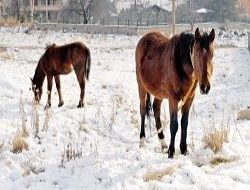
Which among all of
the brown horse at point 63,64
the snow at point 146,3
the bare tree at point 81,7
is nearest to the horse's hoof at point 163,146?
the brown horse at point 63,64

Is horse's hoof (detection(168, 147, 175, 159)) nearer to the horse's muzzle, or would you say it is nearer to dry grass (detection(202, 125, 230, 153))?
dry grass (detection(202, 125, 230, 153))

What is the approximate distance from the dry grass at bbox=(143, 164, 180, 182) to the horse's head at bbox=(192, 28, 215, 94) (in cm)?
106

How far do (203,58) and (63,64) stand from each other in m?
7.56

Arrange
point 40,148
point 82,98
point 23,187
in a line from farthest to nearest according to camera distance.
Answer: point 82,98 → point 40,148 → point 23,187

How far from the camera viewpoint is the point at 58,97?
44.2ft

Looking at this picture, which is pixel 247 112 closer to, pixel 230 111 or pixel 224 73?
pixel 230 111

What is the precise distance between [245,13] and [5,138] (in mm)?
69445

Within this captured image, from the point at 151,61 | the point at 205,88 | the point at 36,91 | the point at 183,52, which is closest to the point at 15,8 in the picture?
the point at 36,91

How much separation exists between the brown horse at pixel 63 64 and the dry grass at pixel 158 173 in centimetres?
653

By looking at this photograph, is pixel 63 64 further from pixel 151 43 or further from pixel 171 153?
pixel 171 153

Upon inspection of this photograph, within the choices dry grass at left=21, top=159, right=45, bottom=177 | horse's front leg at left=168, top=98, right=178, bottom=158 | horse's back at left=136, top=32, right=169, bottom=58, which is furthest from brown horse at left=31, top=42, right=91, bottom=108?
dry grass at left=21, top=159, right=45, bottom=177

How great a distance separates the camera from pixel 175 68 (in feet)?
21.8

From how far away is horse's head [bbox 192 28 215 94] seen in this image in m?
5.87

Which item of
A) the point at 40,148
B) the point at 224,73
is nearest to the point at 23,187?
the point at 40,148
